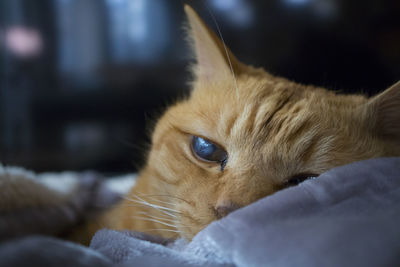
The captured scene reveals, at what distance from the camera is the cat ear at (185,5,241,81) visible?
1.34 meters

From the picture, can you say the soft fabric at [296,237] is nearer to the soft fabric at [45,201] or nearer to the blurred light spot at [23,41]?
the soft fabric at [45,201]

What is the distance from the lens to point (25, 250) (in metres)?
0.56

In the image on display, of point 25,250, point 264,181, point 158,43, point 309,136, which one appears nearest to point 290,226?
point 264,181

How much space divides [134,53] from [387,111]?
2.02 m

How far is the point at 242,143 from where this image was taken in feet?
3.41

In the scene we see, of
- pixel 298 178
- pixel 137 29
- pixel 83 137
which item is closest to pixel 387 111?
pixel 298 178

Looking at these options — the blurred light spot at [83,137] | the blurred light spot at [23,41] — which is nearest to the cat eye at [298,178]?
the blurred light spot at [83,137]

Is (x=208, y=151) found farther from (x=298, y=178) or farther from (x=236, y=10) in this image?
(x=236, y=10)

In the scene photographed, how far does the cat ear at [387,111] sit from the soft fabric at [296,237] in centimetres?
29

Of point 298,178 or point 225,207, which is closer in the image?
point 225,207

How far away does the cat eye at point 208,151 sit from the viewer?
1.10 meters


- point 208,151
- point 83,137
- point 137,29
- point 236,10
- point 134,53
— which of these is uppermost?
point 236,10

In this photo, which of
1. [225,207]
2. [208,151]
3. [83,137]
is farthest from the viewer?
[83,137]

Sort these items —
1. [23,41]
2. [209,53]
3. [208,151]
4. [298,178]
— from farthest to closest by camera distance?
1. [23,41]
2. [209,53]
3. [208,151]
4. [298,178]
